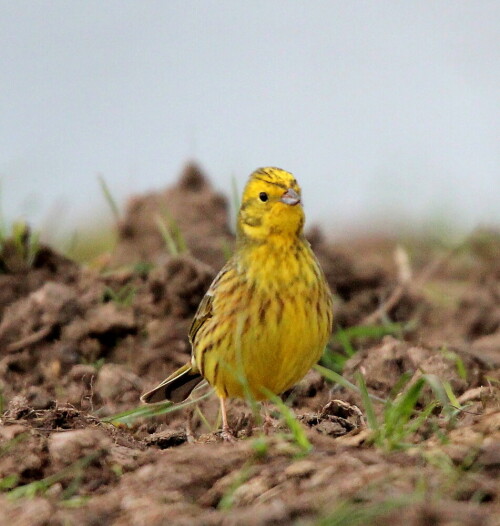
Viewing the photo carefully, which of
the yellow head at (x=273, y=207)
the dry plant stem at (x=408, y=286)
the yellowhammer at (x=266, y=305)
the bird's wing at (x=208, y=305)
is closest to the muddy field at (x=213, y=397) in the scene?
the dry plant stem at (x=408, y=286)

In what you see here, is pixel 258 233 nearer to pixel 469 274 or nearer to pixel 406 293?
pixel 406 293

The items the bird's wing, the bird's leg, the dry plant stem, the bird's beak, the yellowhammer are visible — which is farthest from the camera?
the dry plant stem

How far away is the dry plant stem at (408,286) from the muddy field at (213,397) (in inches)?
0.6

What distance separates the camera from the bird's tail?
19.4 ft

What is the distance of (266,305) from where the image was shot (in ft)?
17.5

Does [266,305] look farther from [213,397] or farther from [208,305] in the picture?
[213,397]

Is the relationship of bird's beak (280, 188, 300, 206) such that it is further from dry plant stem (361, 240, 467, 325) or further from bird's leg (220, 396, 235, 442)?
dry plant stem (361, 240, 467, 325)

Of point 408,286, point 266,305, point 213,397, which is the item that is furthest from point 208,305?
point 408,286

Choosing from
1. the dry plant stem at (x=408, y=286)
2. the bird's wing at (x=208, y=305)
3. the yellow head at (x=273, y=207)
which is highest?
the yellow head at (x=273, y=207)

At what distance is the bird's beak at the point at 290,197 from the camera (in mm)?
5496

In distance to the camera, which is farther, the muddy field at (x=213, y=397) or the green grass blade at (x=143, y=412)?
the green grass blade at (x=143, y=412)

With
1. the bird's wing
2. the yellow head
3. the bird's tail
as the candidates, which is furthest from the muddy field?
the yellow head

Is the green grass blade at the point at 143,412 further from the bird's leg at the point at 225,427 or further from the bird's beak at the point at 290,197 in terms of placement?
the bird's beak at the point at 290,197

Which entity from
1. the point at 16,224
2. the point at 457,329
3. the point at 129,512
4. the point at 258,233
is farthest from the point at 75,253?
the point at 129,512
